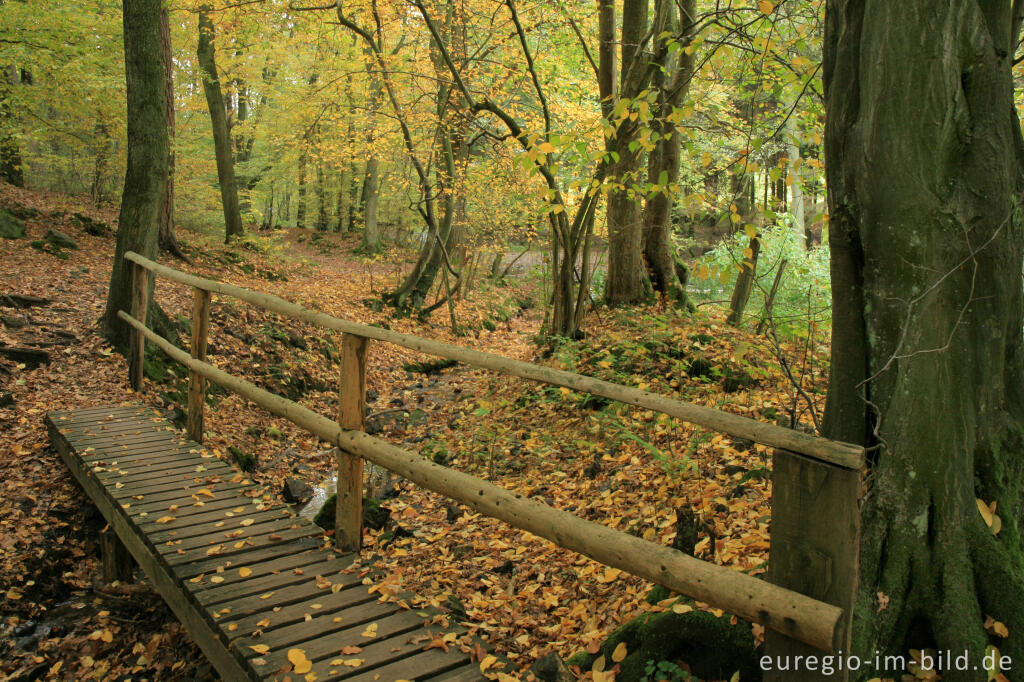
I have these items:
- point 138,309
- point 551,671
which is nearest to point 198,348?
point 138,309

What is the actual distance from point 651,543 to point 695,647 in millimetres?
796

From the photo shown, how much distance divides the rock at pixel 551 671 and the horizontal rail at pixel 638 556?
53cm

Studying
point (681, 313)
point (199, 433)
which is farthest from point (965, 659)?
point (681, 313)

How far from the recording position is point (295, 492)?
635 centimetres

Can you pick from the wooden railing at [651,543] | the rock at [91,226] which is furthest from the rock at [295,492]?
the rock at [91,226]

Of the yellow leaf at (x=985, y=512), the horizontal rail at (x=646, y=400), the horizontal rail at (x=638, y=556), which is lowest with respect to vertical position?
the horizontal rail at (x=638, y=556)

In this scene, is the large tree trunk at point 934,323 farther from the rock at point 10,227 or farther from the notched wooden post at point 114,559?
the rock at point 10,227

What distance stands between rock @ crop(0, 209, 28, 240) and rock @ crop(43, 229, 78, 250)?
343 mm

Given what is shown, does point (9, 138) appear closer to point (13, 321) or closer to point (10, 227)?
point (10, 227)

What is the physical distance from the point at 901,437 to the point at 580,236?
6502 mm

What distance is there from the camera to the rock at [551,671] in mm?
2764

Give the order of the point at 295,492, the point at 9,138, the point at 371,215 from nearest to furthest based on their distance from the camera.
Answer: the point at 295,492 < the point at 9,138 < the point at 371,215

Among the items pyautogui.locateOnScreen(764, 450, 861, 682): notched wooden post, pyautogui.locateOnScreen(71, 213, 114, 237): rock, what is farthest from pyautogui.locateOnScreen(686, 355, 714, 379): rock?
pyautogui.locateOnScreen(71, 213, 114, 237): rock

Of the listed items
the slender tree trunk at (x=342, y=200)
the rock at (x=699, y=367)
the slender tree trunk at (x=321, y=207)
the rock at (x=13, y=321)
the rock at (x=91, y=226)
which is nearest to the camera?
the rock at (x=699, y=367)
